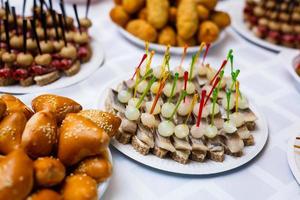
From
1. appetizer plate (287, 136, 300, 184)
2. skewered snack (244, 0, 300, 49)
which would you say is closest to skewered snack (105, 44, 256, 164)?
appetizer plate (287, 136, 300, 184)

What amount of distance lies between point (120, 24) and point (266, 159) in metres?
0.89

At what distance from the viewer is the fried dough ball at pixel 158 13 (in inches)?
57.7

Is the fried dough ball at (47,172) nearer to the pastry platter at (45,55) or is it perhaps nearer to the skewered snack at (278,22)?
the pastry platter at (45,55)

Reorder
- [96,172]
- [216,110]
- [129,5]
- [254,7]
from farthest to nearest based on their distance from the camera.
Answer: [254,7]
[129,5]
[216,110]
[96,172]

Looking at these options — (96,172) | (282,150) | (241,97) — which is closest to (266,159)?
(282,150)

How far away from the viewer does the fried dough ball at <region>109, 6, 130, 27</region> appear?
1.55 m

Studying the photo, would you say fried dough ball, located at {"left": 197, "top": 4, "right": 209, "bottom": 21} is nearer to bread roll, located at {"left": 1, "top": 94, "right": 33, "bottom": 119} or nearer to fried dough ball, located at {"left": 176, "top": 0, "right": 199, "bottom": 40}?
fried dough ball, located at {"left": 176, "top": 0, "right": 199, "bottom": 40}

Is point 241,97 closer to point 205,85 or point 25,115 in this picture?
point 205,85

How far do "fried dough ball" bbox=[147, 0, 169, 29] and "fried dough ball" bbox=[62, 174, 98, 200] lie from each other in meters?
0.89

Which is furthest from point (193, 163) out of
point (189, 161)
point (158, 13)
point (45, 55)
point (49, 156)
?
point (158, 13)

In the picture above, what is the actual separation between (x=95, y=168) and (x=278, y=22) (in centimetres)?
120

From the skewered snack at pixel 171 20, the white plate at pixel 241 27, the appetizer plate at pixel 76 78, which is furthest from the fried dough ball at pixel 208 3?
the appetizer plate at pixel 76 78

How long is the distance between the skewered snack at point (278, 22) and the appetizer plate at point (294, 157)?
68cm

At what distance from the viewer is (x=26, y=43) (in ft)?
4.02
